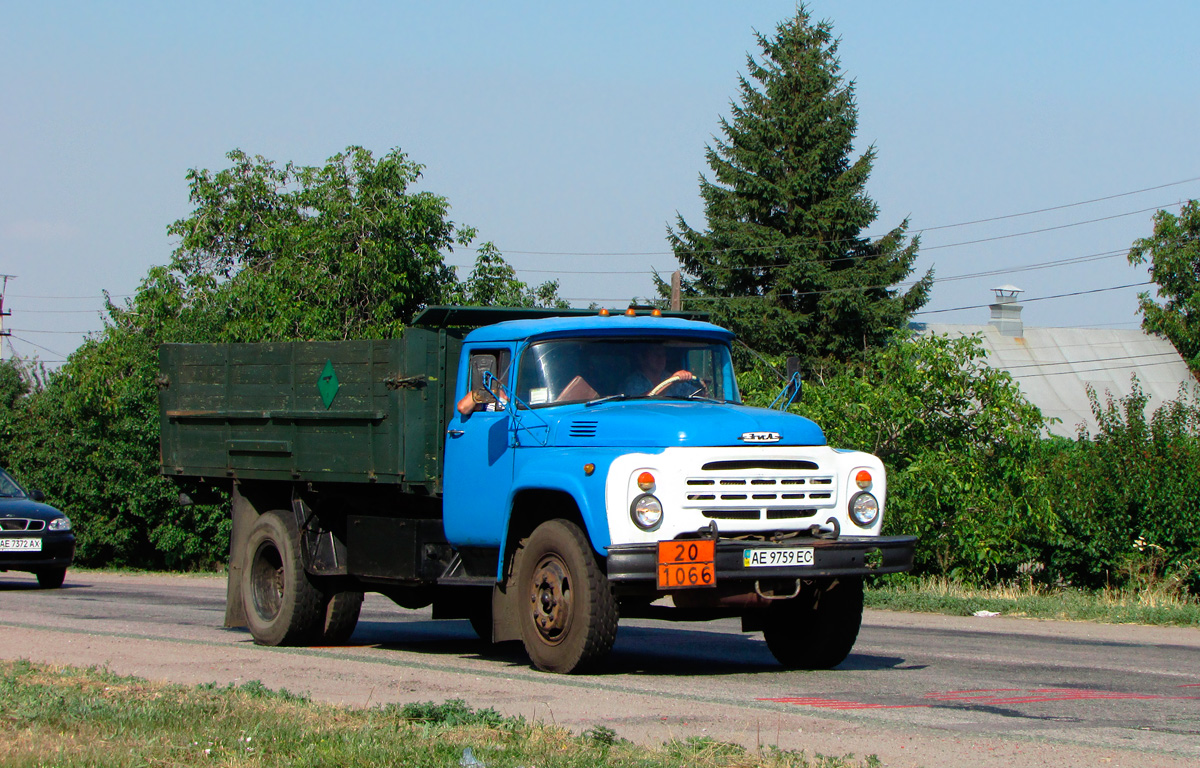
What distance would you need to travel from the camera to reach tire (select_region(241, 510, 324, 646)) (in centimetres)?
1152

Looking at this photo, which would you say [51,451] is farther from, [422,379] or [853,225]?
[422,379]

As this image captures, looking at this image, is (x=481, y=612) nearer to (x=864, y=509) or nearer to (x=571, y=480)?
(x=571, y=480)

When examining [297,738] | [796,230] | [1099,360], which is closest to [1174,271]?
[1099,360]

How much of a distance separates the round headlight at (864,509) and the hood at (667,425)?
44 cm

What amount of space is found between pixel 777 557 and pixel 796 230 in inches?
1383

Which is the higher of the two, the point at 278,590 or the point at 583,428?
the point at 583,428

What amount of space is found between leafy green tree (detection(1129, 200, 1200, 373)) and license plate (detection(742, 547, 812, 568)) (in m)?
49.7

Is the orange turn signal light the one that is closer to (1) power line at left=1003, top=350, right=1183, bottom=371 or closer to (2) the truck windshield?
(2) the truck windshield

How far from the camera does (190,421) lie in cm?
1269

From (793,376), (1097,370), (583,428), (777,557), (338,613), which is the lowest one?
(338,613)

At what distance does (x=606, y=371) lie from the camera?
9.75 m

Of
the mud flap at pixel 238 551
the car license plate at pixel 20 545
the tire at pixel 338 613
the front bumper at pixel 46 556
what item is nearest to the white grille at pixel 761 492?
the tire at pixel 338 613

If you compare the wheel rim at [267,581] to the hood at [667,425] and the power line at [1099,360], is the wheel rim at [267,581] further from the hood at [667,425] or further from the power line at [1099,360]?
the power line at [1099,360]

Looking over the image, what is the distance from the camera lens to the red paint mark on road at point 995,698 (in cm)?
788
